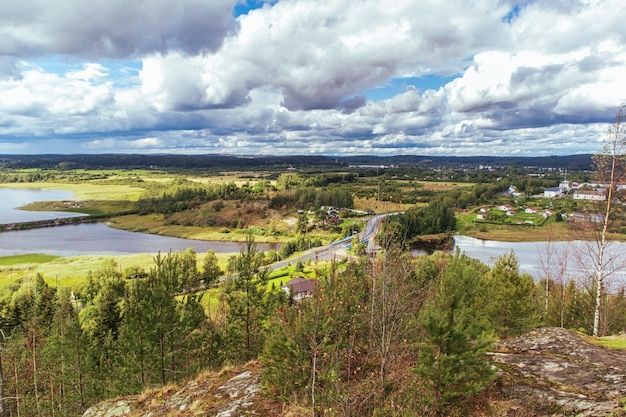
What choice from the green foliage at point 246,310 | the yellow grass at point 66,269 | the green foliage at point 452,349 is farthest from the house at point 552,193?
the green foliage at point 452,349

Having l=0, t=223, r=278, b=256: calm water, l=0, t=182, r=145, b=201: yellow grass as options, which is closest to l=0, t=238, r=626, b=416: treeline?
l=0, t=223, r=278, b=256: calm water

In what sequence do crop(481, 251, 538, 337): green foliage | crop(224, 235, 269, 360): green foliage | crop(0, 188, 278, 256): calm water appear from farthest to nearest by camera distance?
1. crop(0, 188, 278, 256): calm water
2. crop(481, 251, 538, 337): green foliage
3. crop(224, 235, 269, 360): green foliage

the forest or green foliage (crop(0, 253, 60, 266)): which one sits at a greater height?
the forest

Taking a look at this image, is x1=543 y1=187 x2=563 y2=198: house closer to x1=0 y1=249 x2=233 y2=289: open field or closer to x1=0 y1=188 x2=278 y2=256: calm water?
x1=0 y1=188 x2=278 y2=256: calm water

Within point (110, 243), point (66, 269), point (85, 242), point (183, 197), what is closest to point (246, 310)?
point (66, 269)

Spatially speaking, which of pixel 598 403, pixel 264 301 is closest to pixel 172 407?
pixel 598 403

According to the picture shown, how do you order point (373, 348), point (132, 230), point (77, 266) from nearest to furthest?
point (373, 348), point (77, 266), point (132, 230)

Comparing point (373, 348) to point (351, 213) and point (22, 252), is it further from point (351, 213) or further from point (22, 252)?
point (351, 213)
